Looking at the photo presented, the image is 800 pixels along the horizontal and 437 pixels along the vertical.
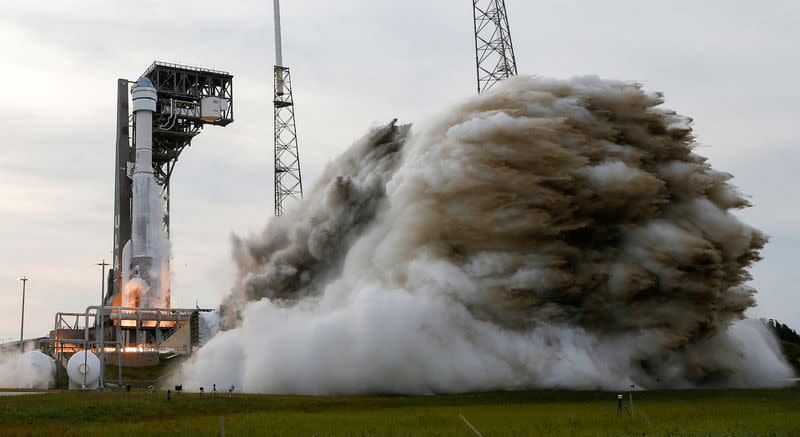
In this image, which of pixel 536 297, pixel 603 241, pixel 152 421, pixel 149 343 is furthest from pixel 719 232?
pixel 149 343

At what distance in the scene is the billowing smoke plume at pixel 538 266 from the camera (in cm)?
7531

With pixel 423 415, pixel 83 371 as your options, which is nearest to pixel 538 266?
pixel 423 415

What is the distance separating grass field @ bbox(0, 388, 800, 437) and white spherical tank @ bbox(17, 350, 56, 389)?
37.7 meters

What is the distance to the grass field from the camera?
4212 centimetres

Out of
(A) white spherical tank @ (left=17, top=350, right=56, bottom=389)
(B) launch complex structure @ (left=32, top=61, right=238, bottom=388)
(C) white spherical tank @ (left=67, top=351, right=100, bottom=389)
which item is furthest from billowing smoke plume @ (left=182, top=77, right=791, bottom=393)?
(B) launch complex structure @ (left=32, top=61, right=238, bottom=388)

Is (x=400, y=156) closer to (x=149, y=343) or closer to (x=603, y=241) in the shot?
(x=603, y=241)

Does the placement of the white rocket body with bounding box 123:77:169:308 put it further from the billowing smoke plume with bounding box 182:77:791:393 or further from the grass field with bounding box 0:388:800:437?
the grass field with bounding box 0:388:800:437

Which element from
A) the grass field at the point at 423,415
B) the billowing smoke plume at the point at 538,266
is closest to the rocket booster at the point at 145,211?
the billowing smoke plume at the point at 538,266

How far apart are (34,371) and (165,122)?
183 ft

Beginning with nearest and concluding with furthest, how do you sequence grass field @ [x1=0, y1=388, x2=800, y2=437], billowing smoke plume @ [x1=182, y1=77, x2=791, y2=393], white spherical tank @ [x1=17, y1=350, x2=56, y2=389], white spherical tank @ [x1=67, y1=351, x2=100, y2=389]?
grass field @ [x1=0, y1=388, x2=800, y2=437] → billowing smoke plume @ [x1=182, y1=77, x2=791, y2=393] → white spherical tank @ [x1=67, y1=351, x2=100, y2=389] → white spherical tank @ [x1=17, y1=350, x2=56, y2=389]

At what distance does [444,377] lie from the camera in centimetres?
7369

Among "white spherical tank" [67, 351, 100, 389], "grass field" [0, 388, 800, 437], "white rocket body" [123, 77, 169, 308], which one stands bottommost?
"grass field" [0, 388, 800, 437]

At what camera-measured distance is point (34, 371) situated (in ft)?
329

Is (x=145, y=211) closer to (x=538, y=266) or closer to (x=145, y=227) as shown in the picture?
(x=145, y=227)
